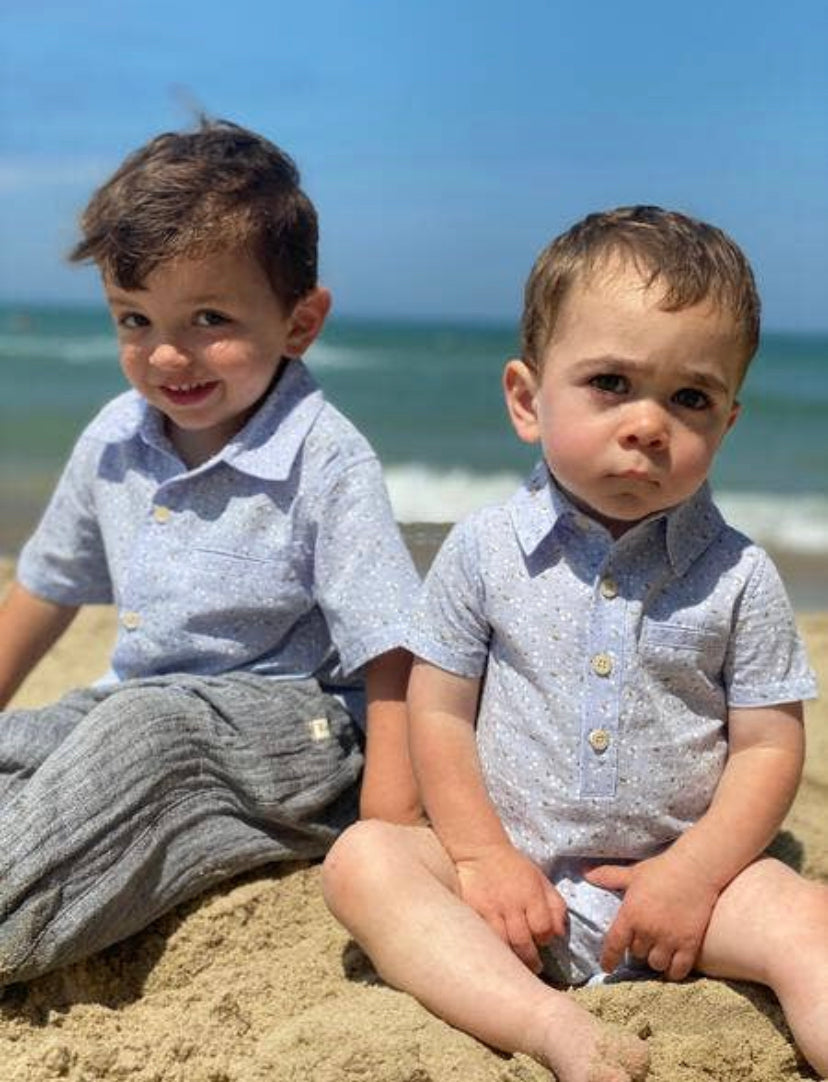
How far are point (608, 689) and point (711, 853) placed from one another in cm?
28

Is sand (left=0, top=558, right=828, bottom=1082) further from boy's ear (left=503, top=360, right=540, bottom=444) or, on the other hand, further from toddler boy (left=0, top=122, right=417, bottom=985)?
boy's ear (left=503, top=360, right=540, bottom=444)

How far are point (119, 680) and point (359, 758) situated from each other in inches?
19.5

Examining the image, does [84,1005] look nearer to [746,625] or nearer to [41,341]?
[746,625]

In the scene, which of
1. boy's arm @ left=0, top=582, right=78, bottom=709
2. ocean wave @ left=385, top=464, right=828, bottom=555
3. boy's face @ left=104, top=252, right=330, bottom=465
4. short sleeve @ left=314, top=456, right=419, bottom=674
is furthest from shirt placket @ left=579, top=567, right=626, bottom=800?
ocean wave @ left=385, top=464, right=828, bottom=555

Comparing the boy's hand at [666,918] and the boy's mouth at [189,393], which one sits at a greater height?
the boy's mouth at [189,393]

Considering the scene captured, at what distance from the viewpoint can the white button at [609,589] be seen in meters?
2.45

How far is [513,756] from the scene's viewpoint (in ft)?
8.23

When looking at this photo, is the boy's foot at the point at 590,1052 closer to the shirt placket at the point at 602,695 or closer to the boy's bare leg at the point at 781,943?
the boy's bare leg at the point at 781,943

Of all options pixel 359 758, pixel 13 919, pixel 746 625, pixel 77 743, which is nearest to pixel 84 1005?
pixel 13 919

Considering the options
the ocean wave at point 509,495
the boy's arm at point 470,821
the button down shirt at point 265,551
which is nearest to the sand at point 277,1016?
the boy's arm at point 470,821

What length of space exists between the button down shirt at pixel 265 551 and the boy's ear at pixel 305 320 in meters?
0.05

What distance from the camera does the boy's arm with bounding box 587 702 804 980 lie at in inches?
92.0

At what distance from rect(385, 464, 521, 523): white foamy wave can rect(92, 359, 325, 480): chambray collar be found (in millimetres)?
5133

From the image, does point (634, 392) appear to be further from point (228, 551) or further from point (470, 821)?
point (228, 551)
